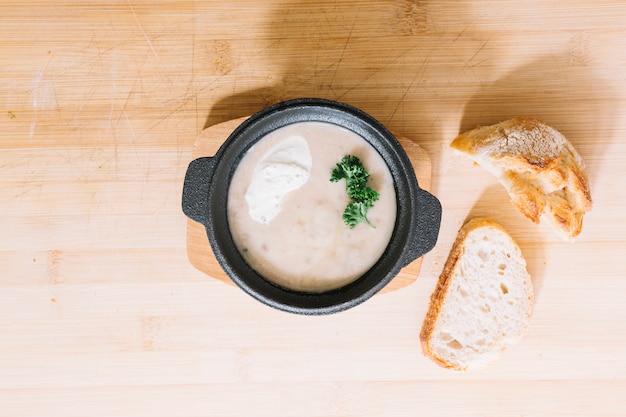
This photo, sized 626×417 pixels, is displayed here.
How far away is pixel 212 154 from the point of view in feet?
6.16

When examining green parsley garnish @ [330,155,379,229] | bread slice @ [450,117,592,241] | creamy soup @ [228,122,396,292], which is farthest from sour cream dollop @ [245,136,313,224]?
bread slice @ [450,117,592,241]

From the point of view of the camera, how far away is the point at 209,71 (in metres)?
1.96

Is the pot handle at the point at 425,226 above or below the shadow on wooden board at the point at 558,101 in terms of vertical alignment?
below

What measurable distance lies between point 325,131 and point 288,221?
302 mm

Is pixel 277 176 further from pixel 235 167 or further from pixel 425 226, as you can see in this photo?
pixel 425 226

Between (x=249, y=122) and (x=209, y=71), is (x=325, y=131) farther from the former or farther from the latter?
(x=209, y=71)

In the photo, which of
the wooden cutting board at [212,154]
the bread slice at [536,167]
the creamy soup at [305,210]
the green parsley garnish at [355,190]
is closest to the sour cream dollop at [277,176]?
the creamy soup at [305,210]

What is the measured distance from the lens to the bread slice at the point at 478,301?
6.33ft

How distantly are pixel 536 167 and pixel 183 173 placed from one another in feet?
3.79

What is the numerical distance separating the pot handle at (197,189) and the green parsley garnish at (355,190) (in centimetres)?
39

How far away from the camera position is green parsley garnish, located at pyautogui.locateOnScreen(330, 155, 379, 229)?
168 centimetres

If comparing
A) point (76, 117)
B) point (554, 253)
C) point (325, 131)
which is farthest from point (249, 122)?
point (554, 253)

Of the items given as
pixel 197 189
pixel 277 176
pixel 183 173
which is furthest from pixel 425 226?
pixel 183 173

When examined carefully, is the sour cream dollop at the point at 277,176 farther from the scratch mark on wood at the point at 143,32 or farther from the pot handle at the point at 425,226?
the scratch mark on wood at the point at 143,32
